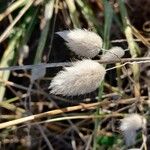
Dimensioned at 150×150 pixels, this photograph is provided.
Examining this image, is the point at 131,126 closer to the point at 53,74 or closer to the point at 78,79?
the point at 78,79

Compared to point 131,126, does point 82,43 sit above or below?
above

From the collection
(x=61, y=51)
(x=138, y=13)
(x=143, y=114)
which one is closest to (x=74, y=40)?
(x=143, y=114)

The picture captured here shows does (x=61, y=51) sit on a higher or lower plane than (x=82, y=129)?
higher

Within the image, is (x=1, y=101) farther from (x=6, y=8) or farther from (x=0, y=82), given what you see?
(x=6, y=8)

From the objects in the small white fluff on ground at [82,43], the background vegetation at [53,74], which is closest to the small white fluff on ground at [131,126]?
the background vegetation at [53,74]

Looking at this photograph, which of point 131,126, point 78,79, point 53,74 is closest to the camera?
point 78,79

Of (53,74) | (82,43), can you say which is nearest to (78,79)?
(82,43)

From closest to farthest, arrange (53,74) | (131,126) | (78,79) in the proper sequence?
1. (78,79)
2. (131,126)
3. (53,74)
